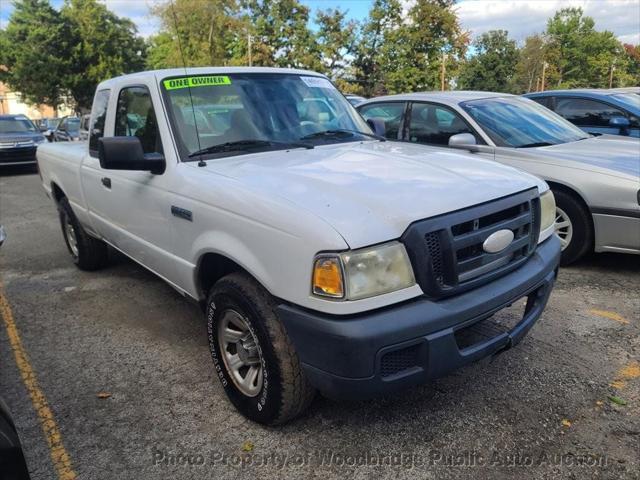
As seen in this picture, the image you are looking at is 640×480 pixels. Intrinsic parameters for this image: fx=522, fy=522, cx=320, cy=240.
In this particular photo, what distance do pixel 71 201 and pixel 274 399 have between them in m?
3.64

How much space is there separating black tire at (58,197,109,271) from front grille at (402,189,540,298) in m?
3.94

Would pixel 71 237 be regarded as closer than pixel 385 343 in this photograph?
No

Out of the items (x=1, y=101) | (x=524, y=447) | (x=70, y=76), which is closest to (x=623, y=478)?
(x=524, y=447)

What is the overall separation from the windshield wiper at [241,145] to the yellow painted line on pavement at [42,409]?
168 cm

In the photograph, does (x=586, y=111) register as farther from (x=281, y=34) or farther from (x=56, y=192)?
(x=281, y=34)

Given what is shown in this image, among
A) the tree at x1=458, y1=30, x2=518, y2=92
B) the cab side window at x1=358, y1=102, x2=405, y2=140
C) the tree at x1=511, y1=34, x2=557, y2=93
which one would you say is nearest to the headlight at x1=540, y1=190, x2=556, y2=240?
the cab side window at x1=358, y1=102, x2=405, y2=140

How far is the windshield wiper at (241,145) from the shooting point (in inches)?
125

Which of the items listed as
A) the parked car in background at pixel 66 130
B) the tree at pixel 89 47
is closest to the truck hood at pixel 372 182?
the parked car in background at pixel 66 130

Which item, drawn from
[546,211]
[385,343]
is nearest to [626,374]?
[546,211]

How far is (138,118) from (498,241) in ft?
8.61

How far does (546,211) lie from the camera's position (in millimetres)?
3078

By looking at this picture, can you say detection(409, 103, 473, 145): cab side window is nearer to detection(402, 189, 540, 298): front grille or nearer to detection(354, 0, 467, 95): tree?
detection(402, 189, 540, 298): front grille

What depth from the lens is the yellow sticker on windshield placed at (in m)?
3.41

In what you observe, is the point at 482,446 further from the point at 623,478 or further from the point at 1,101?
the point at 1,101
